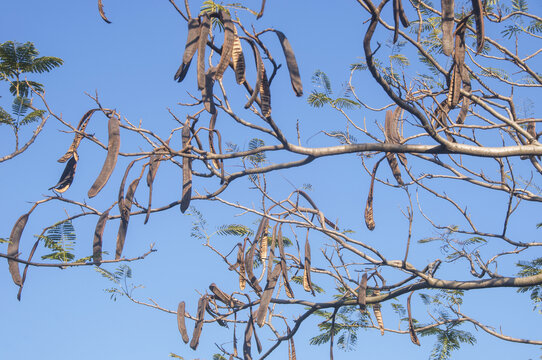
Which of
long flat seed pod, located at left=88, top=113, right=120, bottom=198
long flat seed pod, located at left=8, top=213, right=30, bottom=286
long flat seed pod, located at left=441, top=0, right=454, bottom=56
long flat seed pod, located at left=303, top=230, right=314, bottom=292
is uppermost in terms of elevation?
long flat seed pod, located at left=441, top=0, right=454, bottom=56

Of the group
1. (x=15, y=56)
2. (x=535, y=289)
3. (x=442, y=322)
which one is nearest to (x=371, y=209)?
(x=442, y=322)

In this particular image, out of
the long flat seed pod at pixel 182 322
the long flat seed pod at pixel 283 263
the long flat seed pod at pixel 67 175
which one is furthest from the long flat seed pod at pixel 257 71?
the long flat seed pod at pixel 182 322

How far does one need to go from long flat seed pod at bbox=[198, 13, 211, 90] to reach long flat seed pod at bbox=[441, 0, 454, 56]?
1.26 metres

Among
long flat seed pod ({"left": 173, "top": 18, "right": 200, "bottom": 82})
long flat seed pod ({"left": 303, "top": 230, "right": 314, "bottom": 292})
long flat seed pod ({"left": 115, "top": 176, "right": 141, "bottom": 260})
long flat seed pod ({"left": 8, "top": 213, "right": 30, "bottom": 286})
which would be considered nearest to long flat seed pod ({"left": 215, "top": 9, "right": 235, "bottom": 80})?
long flat seed pod ({"left": 173, "top": 18, "right": 200, "bottom": 82})

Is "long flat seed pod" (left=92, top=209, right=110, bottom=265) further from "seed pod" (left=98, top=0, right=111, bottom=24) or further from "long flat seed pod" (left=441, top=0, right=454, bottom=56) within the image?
"long flat seed pod" (left=441, top=0, right=454, bottom=56)

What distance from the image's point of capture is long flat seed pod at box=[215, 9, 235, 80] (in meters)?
3.21

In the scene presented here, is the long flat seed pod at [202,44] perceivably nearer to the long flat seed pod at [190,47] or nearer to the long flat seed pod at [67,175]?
the long flat seed pod at [190,47]

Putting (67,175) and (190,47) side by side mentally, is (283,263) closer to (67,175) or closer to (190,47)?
(67,175)

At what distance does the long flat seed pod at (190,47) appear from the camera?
3.33 metres

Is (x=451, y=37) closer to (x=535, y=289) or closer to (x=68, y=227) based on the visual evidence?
(x=68, y=227)

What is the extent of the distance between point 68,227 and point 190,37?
199cm

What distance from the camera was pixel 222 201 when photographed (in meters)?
5.00

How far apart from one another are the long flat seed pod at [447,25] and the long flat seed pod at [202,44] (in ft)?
4.12

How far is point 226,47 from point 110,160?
0.90 m
